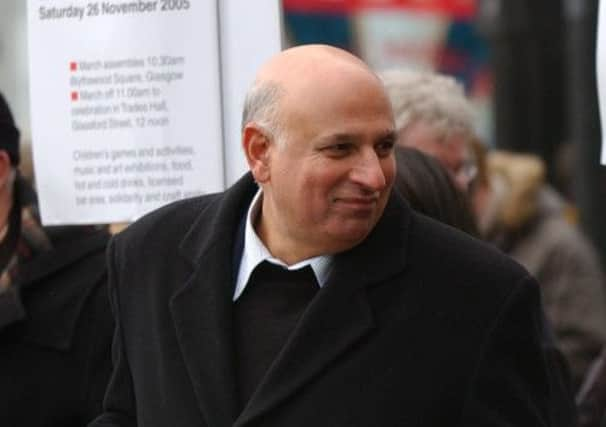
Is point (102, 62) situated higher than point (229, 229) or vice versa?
point (102, 62)

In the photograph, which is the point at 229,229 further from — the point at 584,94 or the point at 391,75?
the point at 584,94

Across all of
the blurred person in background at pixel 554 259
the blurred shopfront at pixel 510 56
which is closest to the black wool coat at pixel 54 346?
the blurred person in background at pixel 554 259

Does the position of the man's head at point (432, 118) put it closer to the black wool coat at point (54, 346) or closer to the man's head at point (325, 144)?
the black wool coat at point (54, 346)

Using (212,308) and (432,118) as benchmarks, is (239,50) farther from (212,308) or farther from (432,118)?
(432,118)

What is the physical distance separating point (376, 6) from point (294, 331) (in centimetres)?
782

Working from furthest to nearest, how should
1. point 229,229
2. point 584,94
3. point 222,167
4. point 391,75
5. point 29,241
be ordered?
point 584,94 < point 391,75 < point 29,241 < point 222,167 < point 229,229

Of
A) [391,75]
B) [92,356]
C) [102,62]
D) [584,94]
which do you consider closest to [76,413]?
[92,356]

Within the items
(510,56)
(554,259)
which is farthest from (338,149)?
(510,56)

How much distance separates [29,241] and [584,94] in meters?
6.77

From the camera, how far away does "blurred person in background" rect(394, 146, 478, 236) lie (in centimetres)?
428

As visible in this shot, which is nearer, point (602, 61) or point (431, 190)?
point (602, 61)

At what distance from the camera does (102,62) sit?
426 cm

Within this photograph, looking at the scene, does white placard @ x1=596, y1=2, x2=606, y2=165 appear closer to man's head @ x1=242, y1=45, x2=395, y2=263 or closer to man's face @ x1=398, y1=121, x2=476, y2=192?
man's head @ x1=242, y1=45, x2=395, y2=263

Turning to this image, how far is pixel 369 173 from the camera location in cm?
322
